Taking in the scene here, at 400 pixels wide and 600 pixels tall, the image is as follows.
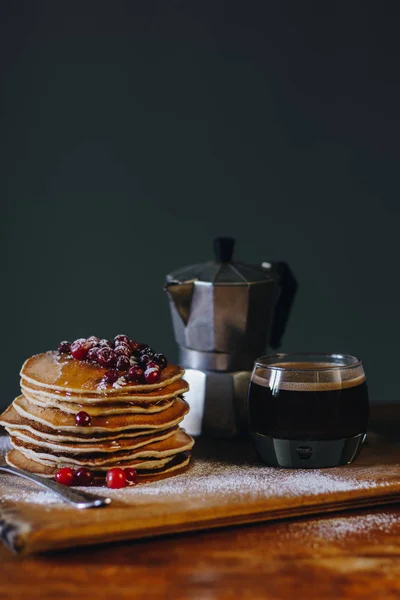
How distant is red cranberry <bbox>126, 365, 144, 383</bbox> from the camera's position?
1285mm

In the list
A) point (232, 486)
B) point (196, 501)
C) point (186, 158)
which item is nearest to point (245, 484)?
point (232, 486)

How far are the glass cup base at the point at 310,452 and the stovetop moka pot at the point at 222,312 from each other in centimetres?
30

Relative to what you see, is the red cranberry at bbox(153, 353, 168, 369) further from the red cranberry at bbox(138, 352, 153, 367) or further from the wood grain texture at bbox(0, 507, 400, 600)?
the wood grain texture at bbox(0, 507, 400, 600)

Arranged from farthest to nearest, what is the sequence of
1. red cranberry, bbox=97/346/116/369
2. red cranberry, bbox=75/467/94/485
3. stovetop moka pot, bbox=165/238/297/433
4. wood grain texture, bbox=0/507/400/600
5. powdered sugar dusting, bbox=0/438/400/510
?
stovetop moka pot, bbox=165/238/297/433 → red cranberry, bbox=97/346/116/369 → red cranberry, bbox=75/467/94/485 → powdered sugar dusting, bbox=0/438/400/510 → wood grain texture, bbox=0/507/400/600

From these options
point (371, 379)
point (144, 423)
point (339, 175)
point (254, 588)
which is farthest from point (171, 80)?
point (254, 588)

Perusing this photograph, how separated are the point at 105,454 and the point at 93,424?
0.06 metres

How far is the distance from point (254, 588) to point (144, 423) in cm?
42

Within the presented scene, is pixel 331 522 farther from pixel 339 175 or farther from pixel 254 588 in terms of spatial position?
pixel 339 175

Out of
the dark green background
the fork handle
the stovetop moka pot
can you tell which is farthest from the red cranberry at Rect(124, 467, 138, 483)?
the dark green background

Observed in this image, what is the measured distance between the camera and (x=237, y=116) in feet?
8.40

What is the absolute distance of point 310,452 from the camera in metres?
1.29

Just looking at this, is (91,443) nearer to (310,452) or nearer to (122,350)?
(122,350)

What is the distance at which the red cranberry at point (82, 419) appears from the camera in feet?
4.03

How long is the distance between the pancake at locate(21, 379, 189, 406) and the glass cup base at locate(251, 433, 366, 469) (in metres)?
0.18
